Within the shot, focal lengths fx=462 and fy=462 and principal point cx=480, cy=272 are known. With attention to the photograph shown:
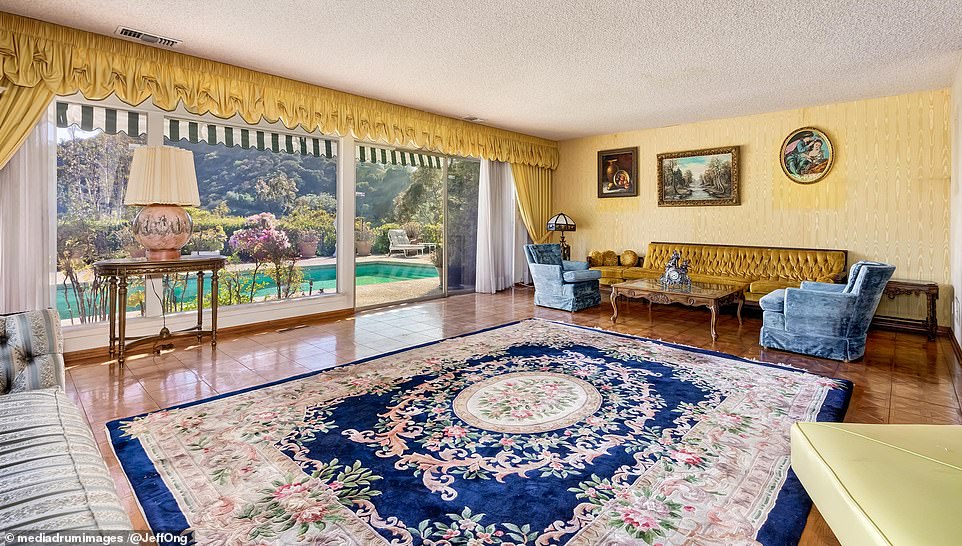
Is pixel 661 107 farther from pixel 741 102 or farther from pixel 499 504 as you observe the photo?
pixel 499 504

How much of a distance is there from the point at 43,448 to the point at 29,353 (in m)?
0.94

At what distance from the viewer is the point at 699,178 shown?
23.6 feet

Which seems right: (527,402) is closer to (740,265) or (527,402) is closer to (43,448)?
(43,448)

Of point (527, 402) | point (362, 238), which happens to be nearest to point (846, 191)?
point (527, 402)

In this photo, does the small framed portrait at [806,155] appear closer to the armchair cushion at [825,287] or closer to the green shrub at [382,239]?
the armchair cushion at [825,287]

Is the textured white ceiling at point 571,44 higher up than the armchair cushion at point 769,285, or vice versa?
the textured white ceiling at point 571,44

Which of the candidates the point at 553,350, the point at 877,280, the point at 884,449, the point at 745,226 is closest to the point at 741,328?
the point at 877,280

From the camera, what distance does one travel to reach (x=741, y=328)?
5.38 metres

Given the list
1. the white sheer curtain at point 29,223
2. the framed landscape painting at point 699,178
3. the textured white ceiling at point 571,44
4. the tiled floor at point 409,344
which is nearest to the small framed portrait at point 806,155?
the textured white ceiling at point 571,44

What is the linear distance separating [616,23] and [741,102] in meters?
3.21

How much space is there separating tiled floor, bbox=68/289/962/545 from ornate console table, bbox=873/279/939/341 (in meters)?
0.21

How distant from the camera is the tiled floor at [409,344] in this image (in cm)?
301

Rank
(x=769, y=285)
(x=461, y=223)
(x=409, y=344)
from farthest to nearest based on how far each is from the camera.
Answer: (x=461, y=223), (x=769, y=285), (x=409, y=344)

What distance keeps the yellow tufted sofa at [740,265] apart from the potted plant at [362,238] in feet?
12.0
